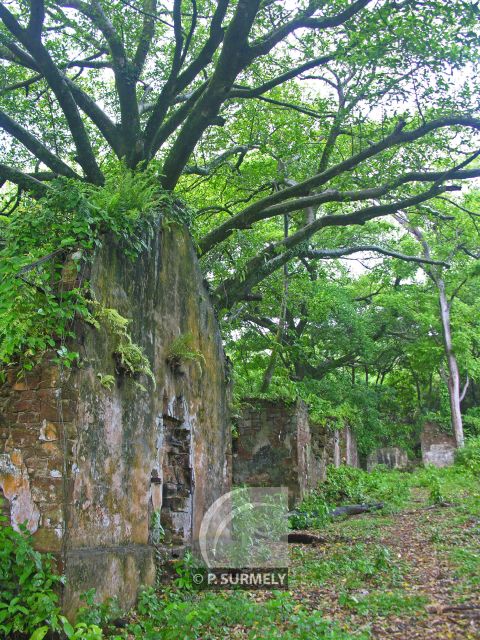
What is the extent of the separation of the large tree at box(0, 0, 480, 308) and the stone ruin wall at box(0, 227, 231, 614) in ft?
6.40

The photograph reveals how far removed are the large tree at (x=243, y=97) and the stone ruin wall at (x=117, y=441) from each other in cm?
195

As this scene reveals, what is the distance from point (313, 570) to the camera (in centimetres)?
786

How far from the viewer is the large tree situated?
328 inches

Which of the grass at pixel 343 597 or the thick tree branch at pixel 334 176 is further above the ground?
the thick tree branch at pixel 334 176

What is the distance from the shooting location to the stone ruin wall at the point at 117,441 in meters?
5.28

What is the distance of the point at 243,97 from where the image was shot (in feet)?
34.1

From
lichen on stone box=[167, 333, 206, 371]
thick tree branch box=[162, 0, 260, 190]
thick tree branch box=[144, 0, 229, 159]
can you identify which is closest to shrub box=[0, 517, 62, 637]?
lichen on stone box=[167, 333, 206, 371]

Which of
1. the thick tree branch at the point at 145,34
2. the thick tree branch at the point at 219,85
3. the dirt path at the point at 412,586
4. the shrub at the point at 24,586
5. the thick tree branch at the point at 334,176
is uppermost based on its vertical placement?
the thick tree branch at the point at 145,34

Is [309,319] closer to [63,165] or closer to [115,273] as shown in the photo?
[63,165]

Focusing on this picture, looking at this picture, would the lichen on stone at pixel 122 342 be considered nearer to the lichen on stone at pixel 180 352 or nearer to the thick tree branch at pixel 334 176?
the lichen on stone at pixel 180 352

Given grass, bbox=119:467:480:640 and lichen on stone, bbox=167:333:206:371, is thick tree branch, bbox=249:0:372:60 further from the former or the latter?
grass, bbox=119:467:480:640

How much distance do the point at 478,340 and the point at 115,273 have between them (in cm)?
2229

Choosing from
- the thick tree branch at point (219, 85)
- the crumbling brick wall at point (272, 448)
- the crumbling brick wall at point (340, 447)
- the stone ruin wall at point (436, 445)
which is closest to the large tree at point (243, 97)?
the thick tree branch at point (219, 85)

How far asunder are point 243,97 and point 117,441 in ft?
21.8
